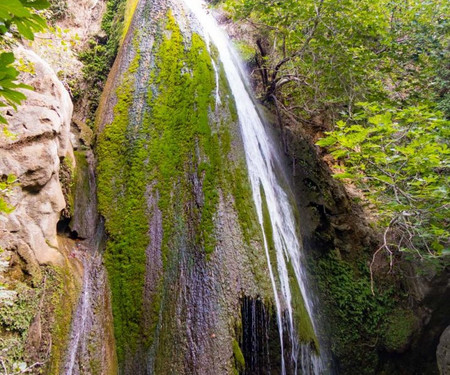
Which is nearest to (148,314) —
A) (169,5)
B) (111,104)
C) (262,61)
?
(111,104)

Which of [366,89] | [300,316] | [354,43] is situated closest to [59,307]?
[300,316]

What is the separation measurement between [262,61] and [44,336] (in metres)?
6.66

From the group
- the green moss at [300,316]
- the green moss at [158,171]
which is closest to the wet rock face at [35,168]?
the green moss at [158,171]

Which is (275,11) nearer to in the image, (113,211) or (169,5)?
→ (169,5)

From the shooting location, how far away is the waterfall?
343cm

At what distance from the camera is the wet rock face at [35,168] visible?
9.56 ft

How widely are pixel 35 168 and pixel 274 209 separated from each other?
2960 millimetres

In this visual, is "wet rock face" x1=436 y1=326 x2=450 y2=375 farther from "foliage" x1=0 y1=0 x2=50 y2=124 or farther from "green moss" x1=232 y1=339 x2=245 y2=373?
"foliage" x1=0 y1=0 x2=50 y2=124

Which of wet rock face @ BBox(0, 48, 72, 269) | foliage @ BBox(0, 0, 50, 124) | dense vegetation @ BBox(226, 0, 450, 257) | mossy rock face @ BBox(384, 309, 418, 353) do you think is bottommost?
mossy rock face @ BBox(384, 309, 418, 353)

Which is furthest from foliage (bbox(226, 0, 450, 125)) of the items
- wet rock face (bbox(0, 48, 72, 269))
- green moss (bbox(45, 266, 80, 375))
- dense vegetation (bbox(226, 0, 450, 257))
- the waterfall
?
green moss (bbox(45, 266, 80, 375))

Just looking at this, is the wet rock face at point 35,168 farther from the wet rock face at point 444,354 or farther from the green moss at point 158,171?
the wet rock face at point 444,354

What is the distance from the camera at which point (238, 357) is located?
9.59 feet

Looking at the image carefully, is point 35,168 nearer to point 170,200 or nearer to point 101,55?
point 170,200

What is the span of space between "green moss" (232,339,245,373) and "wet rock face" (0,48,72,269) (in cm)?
200
